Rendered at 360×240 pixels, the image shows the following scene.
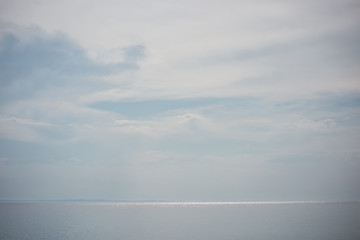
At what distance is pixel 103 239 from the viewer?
7331 cm

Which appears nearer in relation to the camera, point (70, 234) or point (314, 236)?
point (314, 236)

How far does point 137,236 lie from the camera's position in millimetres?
77812

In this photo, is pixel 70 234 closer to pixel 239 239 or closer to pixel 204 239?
pixel 204 239

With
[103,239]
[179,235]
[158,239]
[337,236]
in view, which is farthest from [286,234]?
[103,239]

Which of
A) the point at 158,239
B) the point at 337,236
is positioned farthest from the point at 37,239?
the point at 337,236

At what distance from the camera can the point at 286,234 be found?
76.1 metres

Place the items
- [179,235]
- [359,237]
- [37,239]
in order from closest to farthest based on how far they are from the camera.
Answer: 1. [359,237]
2. [37,239]
3. [179,235]

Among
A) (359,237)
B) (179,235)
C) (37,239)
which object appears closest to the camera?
(359,237)

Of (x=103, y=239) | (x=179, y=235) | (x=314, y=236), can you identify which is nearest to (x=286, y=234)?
(x=314, y=236)

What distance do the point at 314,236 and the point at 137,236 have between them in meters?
42.7

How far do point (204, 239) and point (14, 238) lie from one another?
45887 mm

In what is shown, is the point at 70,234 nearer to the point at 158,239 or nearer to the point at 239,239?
the point at 158,239

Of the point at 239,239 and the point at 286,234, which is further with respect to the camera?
the point at 286,234

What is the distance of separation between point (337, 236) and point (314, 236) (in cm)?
503
